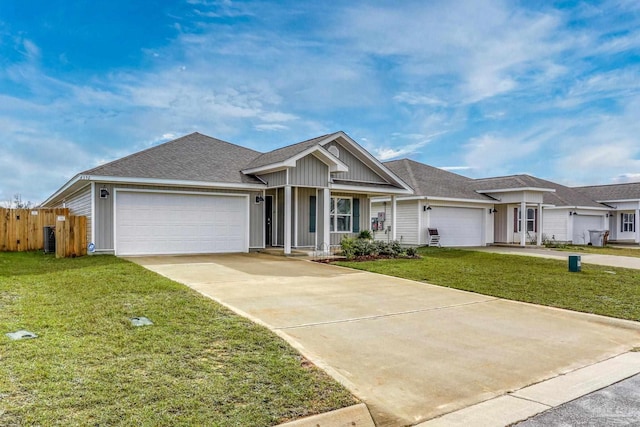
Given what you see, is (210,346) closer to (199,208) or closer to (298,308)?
(298,308)

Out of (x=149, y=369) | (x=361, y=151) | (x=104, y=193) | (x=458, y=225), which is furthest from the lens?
(x=458, y=225)

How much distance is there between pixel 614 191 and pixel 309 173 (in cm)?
2877

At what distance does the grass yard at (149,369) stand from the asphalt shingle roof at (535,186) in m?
Answer: 22.0

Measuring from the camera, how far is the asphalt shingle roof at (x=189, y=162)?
14664 mm

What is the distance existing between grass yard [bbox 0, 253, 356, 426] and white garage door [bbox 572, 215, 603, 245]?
2985 cm

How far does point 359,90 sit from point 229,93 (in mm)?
5770

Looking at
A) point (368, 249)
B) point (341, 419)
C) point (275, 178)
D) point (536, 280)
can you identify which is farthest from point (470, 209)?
point (341, 419)

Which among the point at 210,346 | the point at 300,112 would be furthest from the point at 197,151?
the point at 210,346

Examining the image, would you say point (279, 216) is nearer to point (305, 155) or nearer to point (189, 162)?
point (305, 155)

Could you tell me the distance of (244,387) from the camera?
3.79 meters

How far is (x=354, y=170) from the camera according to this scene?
18641mm

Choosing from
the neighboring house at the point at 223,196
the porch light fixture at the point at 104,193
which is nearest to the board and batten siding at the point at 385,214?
the neighboring house at the point at 223,196

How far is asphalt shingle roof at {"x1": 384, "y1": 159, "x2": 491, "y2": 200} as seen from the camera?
2242 centimetres

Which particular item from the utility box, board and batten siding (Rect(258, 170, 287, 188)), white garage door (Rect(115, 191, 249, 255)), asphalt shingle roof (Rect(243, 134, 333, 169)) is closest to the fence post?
white garage door (Rect(115, 191, 249, 255))
